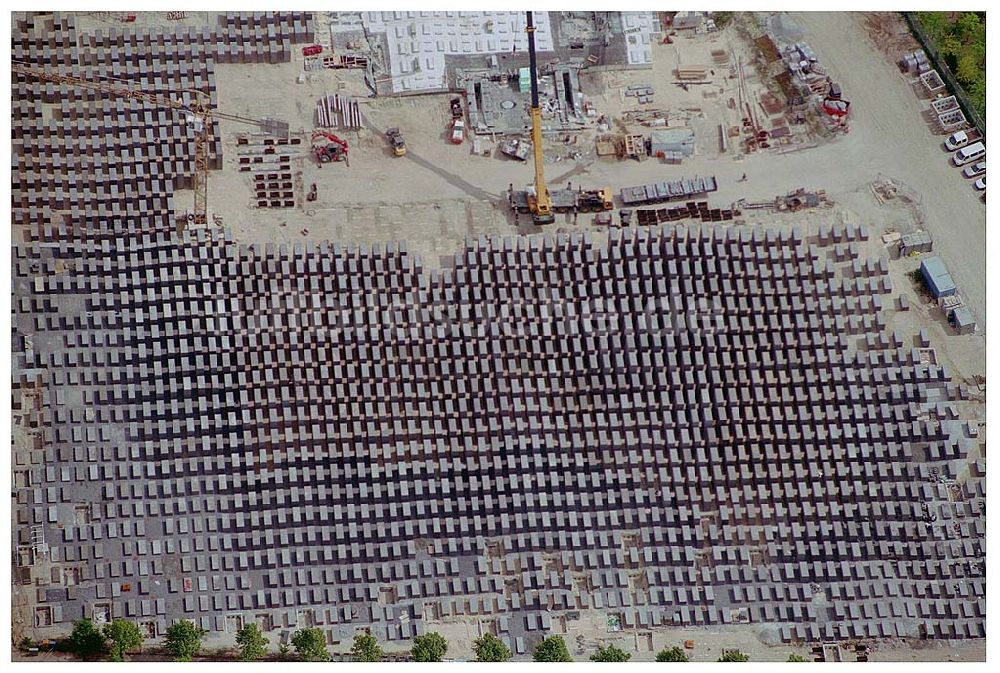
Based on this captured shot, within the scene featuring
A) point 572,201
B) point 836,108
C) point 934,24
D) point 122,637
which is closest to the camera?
point 122,637

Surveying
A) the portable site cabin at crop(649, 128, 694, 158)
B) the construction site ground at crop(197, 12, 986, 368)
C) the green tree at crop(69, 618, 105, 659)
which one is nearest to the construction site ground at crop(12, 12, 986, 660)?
the construction site ground at crop(197, 12, 986, 368)

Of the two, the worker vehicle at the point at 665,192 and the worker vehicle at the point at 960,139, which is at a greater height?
the worker vehicle at the point at 960,139

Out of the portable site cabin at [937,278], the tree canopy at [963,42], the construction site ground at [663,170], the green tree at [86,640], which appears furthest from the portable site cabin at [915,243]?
the green tree at [86,640]

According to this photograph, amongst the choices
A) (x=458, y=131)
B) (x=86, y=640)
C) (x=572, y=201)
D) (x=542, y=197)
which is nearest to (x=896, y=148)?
(x=572, y=201)

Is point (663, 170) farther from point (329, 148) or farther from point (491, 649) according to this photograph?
point (491, 649)

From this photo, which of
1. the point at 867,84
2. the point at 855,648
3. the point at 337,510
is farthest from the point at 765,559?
the point at 867,84

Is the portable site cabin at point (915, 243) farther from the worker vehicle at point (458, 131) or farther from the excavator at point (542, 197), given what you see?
the worker vehicle at point (458, 131)
